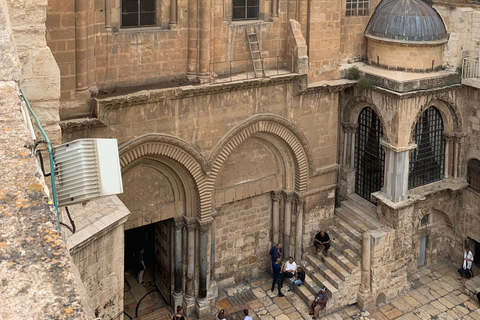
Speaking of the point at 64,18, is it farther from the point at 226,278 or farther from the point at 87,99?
the point at 226,278

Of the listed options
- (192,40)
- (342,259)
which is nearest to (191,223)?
(342,259)

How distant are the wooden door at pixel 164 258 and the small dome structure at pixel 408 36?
25.9ft

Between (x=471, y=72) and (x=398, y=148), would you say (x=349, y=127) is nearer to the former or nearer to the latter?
(x=398, y=148)

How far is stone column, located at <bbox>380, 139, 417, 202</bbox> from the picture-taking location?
1884 cm

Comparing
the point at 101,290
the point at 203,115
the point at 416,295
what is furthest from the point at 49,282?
the point at 416,295

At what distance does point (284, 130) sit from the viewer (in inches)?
729

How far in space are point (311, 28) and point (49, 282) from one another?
15582 mm

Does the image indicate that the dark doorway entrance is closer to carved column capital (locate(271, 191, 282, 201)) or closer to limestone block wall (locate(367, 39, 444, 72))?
carved column capital (locate(271, 191, 282, 201))

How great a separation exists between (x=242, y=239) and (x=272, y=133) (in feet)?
11.0

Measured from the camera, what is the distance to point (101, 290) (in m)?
11.6

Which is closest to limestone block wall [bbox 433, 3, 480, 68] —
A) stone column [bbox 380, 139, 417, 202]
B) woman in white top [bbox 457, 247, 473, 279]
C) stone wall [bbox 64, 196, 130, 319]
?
stone column [bbox 380, 139, 417, 202]

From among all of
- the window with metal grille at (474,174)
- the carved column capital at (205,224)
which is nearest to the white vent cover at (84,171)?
the carved column capital at (205,224)

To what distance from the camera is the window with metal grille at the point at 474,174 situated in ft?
66.5

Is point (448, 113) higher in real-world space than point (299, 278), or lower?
higher
